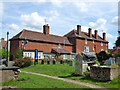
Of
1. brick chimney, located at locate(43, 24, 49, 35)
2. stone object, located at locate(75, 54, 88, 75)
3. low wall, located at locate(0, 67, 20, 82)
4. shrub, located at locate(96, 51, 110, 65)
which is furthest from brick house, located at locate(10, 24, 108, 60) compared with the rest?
low wall, located at locate(0, 67, 20, 82)

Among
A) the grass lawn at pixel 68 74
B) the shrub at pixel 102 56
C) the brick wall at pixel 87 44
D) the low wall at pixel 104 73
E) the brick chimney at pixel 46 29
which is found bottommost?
the grass lawn at pixel 68 74

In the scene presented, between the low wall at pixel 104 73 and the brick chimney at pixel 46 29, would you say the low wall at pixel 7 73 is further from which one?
the brick chimney at pixel 46 29

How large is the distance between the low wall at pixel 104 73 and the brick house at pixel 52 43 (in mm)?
20159

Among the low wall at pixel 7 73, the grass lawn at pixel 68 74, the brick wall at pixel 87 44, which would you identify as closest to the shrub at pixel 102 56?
the grass lawn at pixel 68 74

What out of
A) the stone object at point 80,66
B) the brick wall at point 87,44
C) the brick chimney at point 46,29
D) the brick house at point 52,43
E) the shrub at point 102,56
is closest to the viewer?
the stone object at point 80,66

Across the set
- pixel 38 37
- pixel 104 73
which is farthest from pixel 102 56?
pixel 38 37

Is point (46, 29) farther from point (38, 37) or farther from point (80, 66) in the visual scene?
point (80, 66)

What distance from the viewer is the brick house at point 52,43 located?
32.2 metres

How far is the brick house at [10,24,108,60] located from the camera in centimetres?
3219

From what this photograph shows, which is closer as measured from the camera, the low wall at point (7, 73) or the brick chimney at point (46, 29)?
the low wall at point (7, 73)

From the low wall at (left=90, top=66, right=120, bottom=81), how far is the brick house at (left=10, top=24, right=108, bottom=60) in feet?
66.1

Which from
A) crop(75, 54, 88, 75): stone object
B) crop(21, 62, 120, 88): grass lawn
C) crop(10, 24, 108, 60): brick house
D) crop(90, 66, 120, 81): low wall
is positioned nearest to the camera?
crop(21, 62, 120, 88): grass lawn

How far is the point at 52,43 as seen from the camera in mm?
38562

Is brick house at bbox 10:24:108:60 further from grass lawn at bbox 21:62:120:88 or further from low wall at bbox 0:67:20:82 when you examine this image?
low wall at bbox 0:67:20:82
